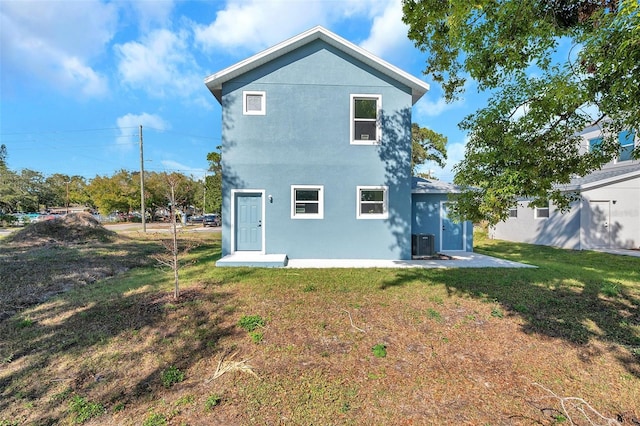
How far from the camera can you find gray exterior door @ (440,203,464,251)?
446 inches

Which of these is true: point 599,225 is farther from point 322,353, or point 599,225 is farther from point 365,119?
point 322,353

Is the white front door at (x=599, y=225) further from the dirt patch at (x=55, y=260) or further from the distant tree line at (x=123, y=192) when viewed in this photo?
the distant tree line at (x=123, y=192)

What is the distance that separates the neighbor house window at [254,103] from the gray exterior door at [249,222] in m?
2.78

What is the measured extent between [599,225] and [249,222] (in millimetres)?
15720

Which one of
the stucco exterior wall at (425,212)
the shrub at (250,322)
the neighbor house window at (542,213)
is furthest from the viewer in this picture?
the neighbor house window at (542,213)

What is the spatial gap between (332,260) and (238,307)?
4822 millimetres

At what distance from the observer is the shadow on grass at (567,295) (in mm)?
4355

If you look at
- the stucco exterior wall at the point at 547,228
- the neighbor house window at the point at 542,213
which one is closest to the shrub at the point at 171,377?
the stucco exterior wall at the point at 547,228

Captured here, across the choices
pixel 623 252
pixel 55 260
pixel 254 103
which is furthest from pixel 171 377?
pixel 623 252

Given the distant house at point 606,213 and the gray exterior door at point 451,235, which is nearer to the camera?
the gray exterior door at point 451,235

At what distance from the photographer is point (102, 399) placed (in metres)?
2.90

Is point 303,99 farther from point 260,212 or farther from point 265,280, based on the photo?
point 265,280

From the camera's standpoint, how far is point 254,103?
32.1 ft

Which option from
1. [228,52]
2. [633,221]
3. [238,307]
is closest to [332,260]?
[238,307]
